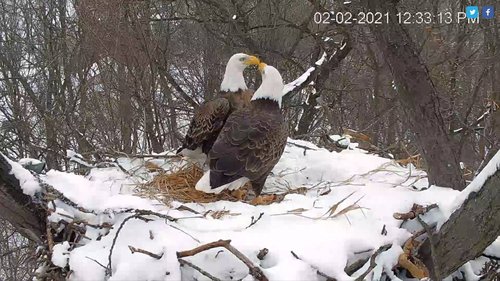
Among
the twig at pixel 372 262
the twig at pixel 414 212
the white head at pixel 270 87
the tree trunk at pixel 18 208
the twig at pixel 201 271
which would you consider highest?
the white head at pixel 270 87

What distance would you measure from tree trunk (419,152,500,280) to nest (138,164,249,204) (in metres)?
0.90

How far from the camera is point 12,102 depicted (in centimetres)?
694

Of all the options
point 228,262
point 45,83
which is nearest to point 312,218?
point 228,262

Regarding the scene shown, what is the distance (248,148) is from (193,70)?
11.9ft

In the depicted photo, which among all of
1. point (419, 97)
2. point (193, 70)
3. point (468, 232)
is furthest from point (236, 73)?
point (193, 70)

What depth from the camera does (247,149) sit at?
2.23 meters

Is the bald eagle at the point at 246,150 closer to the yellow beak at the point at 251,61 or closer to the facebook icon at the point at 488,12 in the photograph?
the yellow beak at the point at 251,61

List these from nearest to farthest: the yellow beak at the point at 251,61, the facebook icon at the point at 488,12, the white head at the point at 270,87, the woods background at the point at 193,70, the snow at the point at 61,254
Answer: the snow at the point at 61,254 → the white head at the point at 270,87 → the yellow beak at the point at 251,61 → the woods background at the point at 193,70 → the facebook icon at the point at 488,12

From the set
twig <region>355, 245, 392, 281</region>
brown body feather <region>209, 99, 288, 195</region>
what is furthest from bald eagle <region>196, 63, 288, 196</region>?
twig <region>355, 245, 392, 281</region>

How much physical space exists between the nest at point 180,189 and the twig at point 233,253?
55 centimetres

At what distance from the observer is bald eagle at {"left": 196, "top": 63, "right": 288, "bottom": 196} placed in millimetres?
2170

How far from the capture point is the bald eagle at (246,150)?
2.17m

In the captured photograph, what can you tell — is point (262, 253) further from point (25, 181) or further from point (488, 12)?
point (488, 12)

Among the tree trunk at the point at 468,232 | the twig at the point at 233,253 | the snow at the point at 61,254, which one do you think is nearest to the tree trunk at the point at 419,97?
the tree trunk at the point at 468,232
